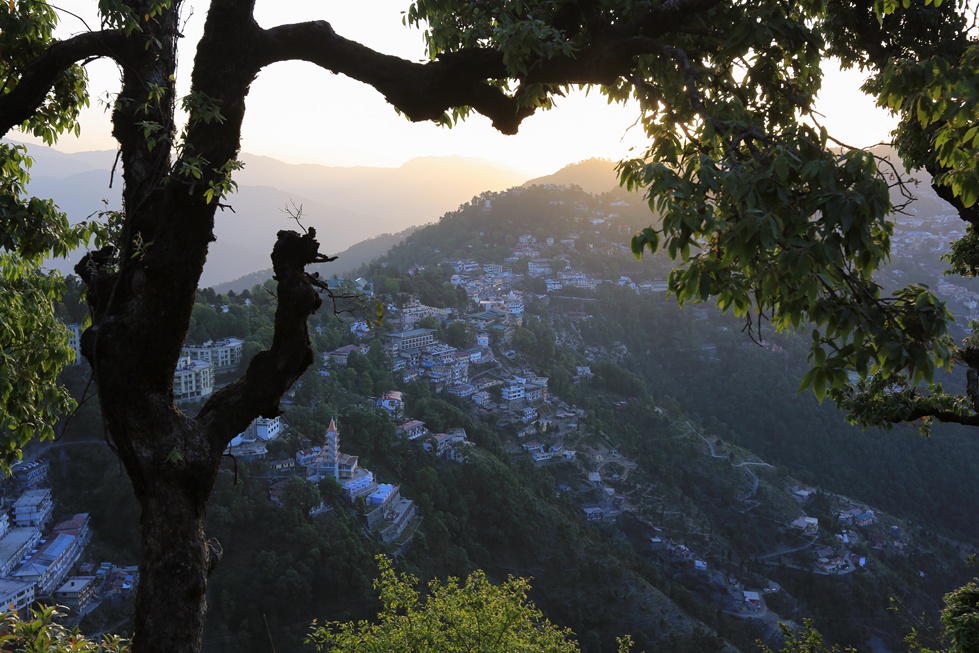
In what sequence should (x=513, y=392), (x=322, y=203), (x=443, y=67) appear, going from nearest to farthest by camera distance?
(x=443, y=67), (x=513, y=392), (x=322, y=203)

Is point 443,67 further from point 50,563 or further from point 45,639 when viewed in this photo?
point 50,563

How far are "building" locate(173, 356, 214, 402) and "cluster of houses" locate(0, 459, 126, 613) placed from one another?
5.67m

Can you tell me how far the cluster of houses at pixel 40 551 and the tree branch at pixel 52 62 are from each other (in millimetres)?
18440

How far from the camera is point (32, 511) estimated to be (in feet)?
72.4

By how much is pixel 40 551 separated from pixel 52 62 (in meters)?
23.1

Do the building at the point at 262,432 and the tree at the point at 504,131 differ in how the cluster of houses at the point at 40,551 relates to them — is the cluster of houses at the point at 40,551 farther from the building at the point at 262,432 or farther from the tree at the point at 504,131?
the tree at the point at 504,131

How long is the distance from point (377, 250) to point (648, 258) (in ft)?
134

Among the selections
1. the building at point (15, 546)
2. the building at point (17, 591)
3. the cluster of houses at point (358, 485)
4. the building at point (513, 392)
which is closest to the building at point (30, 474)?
the building at point (15, 546)

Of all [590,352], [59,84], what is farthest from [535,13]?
[590,352]

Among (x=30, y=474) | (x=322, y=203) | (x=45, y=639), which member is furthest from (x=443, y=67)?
(x=322, y=203)

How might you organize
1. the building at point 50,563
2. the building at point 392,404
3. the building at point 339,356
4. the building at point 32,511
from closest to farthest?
the building at point 50,563 < the building at point 32,511 < the building at point 392,404 < the building at point 339,356

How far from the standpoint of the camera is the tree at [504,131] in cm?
155

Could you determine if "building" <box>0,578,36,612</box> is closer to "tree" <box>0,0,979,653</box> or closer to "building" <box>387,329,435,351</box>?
"tree" <box>0,0,979,653</box>

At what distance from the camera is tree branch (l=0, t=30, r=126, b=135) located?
2.28 meters
